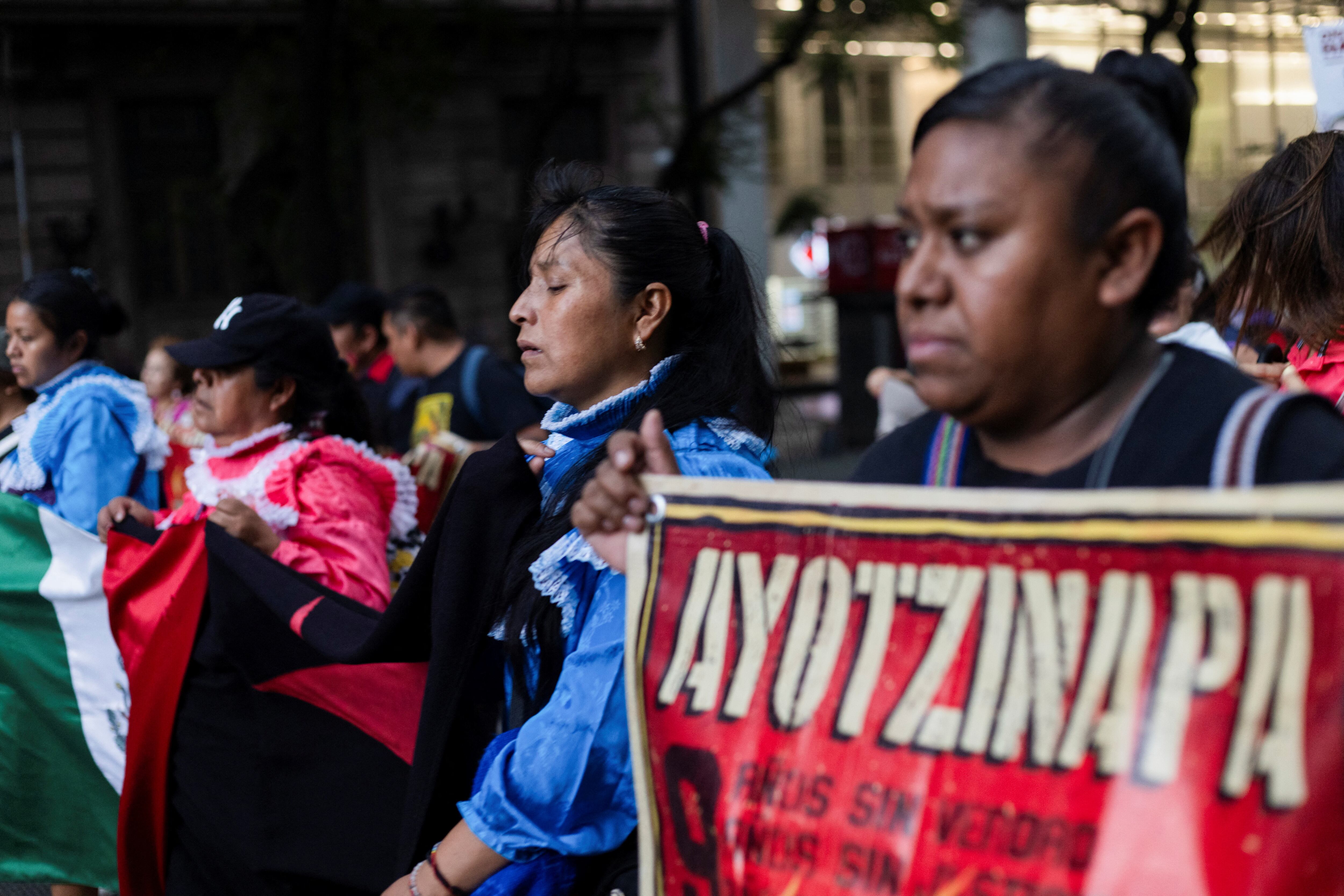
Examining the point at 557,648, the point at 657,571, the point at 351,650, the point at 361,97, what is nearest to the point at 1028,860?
the point at 657,571

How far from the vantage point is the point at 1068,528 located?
1.33 metres

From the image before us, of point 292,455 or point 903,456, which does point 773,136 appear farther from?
point 903,456

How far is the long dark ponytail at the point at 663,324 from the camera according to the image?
2.17 m

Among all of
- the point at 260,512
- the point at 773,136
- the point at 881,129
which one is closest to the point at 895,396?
the point at 260,512

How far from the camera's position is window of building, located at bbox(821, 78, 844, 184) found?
77.2 ft

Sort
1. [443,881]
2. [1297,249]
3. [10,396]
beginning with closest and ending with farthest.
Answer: [443,881] → [1297,249] → [10,396]

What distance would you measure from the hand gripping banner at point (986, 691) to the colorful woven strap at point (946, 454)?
0.08 m

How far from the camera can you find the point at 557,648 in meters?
2.14

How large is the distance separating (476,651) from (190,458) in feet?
9.34

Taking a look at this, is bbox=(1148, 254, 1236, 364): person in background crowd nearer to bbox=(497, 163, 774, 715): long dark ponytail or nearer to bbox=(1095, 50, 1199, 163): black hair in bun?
bbox=(1095, 50, 1199, 163): black hair in bun

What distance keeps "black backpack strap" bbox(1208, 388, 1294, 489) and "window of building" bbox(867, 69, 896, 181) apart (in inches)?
925

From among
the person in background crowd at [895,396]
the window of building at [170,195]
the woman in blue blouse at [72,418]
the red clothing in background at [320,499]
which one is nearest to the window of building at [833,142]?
the window of building at [170,195]

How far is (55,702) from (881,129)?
22.1 meters

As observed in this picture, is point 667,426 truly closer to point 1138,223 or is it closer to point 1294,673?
point 1138,223
